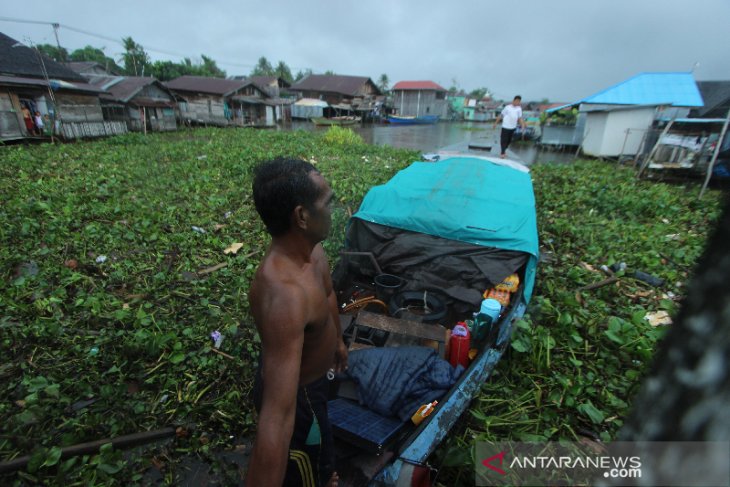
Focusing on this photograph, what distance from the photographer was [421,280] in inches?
167

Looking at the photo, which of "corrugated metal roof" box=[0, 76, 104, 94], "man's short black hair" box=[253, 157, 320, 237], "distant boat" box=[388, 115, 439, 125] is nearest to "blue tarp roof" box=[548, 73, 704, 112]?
"man's short black hair" box=[253, 157, 320, 237]

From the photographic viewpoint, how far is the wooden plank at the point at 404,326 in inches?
137

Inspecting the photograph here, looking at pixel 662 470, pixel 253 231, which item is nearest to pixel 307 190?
pixel 662 470

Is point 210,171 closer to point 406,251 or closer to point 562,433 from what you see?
point 406,251

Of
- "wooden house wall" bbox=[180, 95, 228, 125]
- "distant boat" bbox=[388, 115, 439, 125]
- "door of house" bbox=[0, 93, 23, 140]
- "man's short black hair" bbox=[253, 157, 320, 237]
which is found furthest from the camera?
"distant boat" bbox=[388, 115, 439, 125]

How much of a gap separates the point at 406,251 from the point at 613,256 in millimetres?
3784

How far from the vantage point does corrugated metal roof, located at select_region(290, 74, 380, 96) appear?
43844mm

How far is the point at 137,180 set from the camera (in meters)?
9.34

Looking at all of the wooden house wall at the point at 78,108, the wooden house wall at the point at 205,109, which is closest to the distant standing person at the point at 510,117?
the wooden house wall at the point at 78,108

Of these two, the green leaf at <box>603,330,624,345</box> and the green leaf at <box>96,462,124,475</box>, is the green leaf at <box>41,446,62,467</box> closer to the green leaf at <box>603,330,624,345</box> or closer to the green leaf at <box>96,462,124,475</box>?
the green leaf at <box>96,462,124,475</box>

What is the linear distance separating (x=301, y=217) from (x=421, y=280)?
2.77 m

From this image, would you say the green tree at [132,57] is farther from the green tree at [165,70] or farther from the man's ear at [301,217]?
the man's ear at [301,217]

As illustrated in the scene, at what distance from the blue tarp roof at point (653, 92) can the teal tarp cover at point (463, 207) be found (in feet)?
51.0

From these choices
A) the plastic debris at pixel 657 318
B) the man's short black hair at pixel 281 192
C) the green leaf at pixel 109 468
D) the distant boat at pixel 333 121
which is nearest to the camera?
the man's short black hair at pixel 281 192
